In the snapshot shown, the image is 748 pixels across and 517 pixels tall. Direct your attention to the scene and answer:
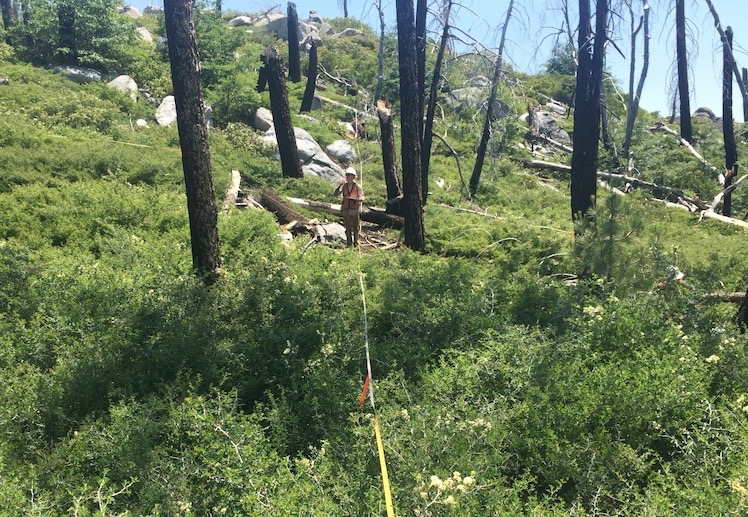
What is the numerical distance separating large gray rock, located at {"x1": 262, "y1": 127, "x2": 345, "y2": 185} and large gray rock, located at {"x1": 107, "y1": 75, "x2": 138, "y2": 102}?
5.32 meters

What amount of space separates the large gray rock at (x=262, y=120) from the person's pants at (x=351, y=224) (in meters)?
8.82

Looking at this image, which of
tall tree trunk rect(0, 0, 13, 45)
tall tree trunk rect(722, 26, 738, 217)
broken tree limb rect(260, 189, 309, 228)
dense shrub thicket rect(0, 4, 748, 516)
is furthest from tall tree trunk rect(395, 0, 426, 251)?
tall tree trunk rect(0, 0, 13, 45)

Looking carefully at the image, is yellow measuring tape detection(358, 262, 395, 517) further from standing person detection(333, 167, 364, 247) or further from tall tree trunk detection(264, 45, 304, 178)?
tall tree trunk detection(264, 45, 304, 178)

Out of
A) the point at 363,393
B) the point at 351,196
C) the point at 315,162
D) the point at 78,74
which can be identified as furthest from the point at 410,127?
the point at 78,74

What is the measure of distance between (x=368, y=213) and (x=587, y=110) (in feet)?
16.1

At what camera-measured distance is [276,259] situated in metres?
7.68

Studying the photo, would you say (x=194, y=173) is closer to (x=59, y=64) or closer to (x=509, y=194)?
(x=509, y=194)

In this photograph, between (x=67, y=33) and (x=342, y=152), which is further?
(x=67, y=33)

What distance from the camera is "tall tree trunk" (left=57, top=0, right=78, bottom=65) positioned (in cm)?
1878

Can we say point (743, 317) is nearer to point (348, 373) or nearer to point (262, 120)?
point (348, 373)

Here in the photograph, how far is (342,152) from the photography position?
17.3 m

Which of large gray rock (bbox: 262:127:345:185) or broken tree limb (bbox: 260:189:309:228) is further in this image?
large gray rock (bbox: 262:127:345:185)

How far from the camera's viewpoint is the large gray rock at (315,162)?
1501cm

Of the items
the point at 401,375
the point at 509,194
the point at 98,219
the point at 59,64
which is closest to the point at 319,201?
the point at 98,219
